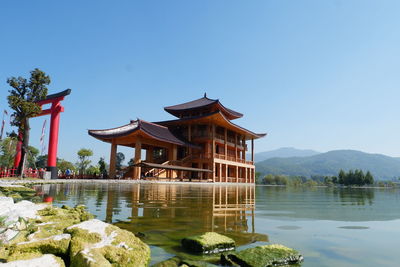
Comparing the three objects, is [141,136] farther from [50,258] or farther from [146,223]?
[50,258]

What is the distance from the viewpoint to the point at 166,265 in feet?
6.96

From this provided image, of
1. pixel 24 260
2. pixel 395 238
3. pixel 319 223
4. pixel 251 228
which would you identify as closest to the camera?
pixel 24 260

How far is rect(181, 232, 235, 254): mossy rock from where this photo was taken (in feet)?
8.45

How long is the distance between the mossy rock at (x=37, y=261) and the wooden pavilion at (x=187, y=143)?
19.2m

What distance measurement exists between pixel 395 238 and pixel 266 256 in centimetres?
222

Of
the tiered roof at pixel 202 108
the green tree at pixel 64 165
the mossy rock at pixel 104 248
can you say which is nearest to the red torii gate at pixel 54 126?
the tiered roof at pixel 202 108

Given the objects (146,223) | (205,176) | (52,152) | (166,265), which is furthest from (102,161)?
(166,265)

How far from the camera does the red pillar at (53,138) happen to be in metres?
18.8

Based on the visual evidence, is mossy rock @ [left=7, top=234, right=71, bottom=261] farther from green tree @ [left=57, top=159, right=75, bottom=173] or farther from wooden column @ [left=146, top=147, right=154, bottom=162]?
green tree @ [left=57, top=159, right=75, bottom=173]

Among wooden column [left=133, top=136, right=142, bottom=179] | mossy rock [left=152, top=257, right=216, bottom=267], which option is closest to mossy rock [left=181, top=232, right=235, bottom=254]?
mossy rock [left=152, top=257, right=216, bottom=267]

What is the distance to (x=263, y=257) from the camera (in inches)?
90.0

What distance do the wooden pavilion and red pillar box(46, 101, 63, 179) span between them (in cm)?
Result: 475

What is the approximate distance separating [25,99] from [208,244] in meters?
17.0

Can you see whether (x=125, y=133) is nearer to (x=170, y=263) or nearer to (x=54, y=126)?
(x=54, y=126)
